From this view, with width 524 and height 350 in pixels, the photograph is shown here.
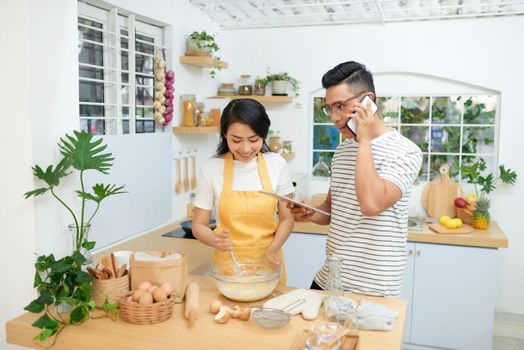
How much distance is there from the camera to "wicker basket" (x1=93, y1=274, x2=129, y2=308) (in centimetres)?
167

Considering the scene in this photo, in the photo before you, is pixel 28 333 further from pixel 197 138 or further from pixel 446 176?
pixel 446 176

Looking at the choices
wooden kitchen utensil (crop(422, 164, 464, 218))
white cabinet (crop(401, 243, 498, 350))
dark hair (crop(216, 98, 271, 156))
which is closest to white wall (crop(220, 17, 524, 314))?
wooden kitchen utensil (crop(422, 164, 464, 218))

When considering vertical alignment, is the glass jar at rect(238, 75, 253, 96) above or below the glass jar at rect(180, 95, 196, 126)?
above

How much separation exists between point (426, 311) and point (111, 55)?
2583 mm

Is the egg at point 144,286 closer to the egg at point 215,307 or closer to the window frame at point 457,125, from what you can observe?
the egg at point 215,307

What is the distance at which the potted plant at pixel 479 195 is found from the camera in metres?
3.57

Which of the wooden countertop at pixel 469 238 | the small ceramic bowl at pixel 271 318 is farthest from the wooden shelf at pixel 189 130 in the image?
the small ceramic bowl at pixel 271 318

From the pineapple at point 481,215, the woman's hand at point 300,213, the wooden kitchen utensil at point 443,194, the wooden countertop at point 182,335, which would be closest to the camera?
the wooden countertop at point 182,335

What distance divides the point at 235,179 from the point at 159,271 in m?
0.55

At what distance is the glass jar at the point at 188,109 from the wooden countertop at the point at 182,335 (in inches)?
86.3

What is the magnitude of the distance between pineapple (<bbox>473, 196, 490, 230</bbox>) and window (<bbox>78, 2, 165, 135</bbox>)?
7.52ft

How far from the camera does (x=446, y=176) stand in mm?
3932

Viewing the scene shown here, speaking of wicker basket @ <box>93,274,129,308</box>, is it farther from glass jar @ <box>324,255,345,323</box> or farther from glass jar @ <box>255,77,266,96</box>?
glass jar @ <box>255,77,266,96</box>

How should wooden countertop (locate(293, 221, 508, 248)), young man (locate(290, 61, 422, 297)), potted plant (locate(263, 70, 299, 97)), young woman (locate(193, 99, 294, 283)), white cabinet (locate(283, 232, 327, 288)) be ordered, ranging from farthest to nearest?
potted plant (locate(263, 70, 299, 97)), white cabinet (locate(283, 232, 327, 288)), wooden countertop (locate(293, 221, 508, 248)), young woman (locate(193, 99, 294, 283)), young man (locate(290, 61, 422, 297))
